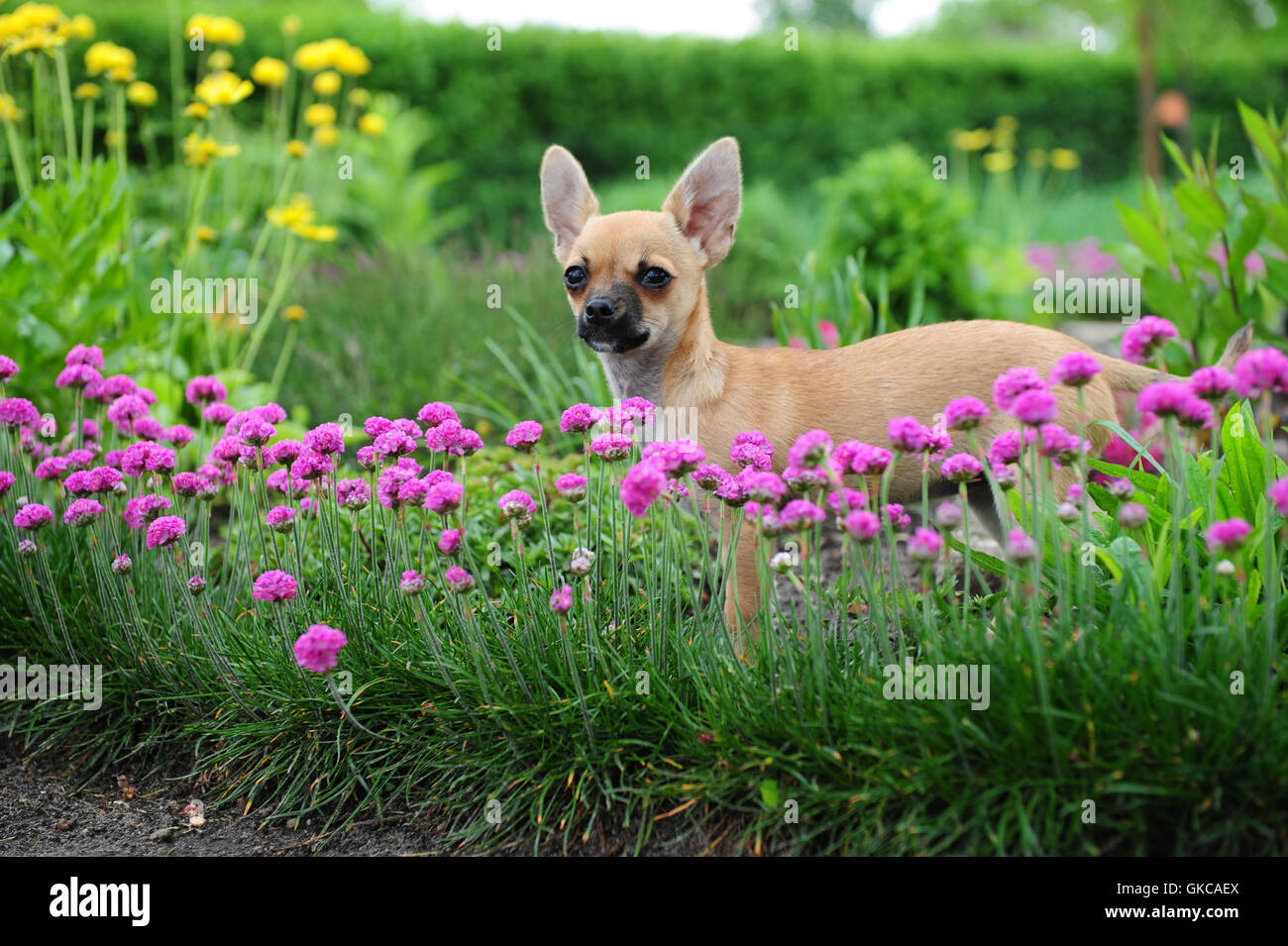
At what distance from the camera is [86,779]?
3.08m

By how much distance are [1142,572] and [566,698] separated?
1.42 meters

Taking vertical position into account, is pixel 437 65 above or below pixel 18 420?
above

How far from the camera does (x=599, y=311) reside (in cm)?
319

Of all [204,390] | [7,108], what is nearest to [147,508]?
[204,390]

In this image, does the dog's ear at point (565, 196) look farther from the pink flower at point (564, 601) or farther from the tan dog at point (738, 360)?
the pink flower at point (564, 601)

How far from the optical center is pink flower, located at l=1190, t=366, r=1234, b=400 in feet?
6.49

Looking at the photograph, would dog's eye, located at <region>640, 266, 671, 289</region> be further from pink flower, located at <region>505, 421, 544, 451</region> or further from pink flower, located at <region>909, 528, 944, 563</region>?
pink flower, located at <region>909, 528, 944, 563</region>

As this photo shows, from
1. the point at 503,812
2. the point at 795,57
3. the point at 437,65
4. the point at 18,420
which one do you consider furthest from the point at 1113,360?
the point at 795,57

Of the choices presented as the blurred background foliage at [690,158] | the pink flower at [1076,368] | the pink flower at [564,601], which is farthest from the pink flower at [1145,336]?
the blurred background foliage at [690,158]

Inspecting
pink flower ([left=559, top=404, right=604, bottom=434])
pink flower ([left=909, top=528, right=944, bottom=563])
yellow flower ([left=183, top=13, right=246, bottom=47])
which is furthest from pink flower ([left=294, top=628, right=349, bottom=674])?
yellow flower ([left=183, top=13, right=246, bottom=47])

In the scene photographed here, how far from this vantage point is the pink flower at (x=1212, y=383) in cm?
198

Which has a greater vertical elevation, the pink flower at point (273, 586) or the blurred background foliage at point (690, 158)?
the blurred background foliage at point (690, 158)

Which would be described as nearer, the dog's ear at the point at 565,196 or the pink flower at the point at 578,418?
the pink flower at the point at 578,418

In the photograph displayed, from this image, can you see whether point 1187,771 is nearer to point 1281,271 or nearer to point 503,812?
point 503,812
